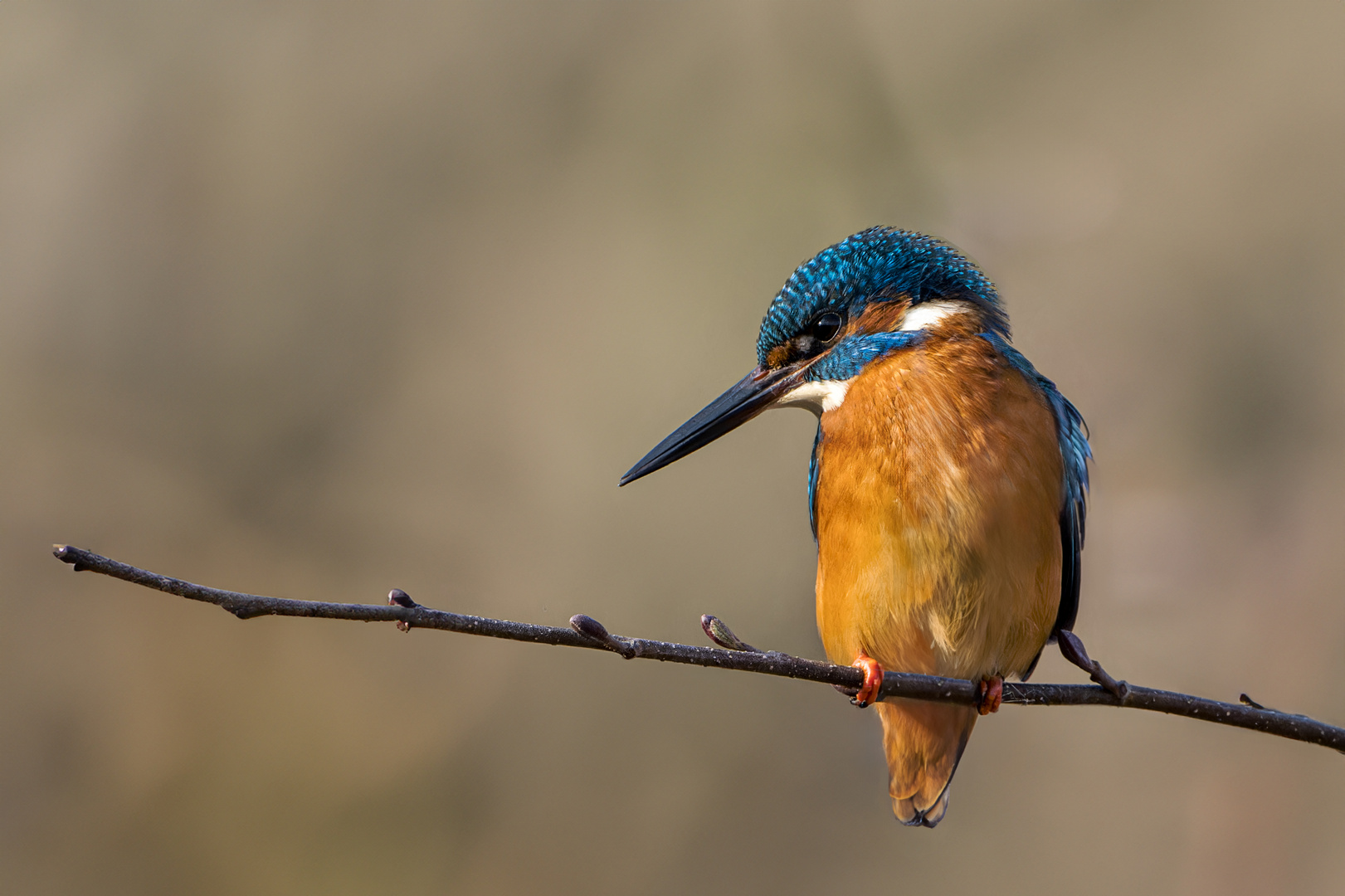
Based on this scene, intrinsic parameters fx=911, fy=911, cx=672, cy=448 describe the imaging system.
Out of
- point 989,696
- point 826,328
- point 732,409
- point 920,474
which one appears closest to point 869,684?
point 989,696

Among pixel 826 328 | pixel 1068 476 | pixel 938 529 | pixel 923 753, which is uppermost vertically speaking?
pixel 826 328

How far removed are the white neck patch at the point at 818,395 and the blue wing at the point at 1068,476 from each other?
225 millimetres

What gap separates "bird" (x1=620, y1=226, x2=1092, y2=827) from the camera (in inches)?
45.3

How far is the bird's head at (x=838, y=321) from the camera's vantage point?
4.31 ft

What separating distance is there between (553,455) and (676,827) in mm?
1229

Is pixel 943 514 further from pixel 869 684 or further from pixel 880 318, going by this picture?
pixel 880 318

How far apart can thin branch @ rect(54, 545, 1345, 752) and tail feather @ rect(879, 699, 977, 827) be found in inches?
8.0

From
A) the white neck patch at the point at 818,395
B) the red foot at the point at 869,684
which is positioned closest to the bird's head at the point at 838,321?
the white neck patch at the point at 818,395

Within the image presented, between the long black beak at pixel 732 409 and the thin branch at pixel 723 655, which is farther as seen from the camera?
the long black beak at pixel 732 409

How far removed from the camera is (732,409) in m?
1.30

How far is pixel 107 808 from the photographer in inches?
101

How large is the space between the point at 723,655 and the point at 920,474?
49cm

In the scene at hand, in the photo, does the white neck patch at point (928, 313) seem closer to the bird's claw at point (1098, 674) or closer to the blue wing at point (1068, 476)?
the blue wing at point (1068, 476)

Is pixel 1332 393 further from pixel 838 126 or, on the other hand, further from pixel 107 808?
pixel 107 808
